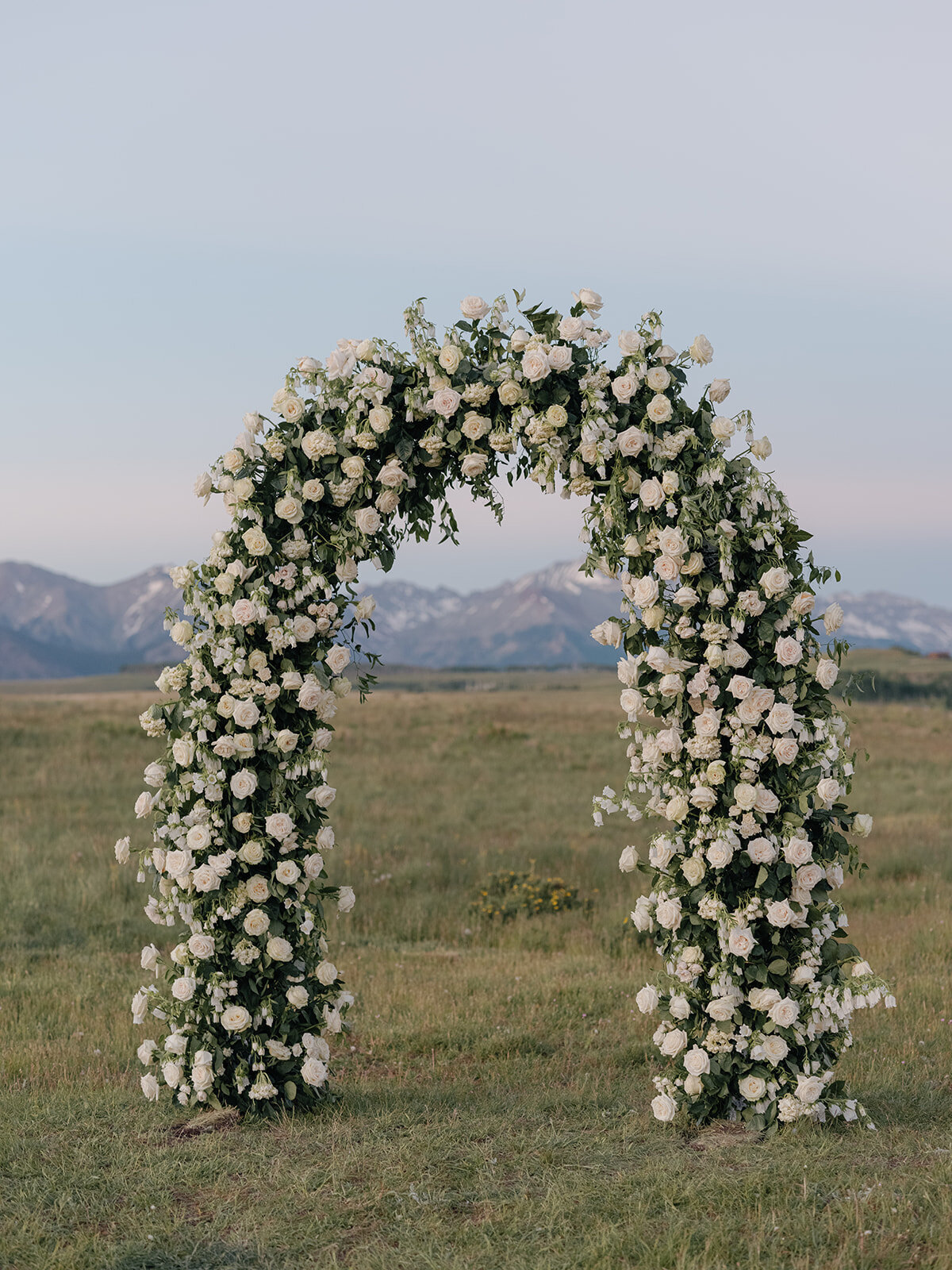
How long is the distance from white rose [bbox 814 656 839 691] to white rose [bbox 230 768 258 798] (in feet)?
11.8

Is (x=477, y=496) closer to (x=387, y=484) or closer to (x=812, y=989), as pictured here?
(x=387, y=484)

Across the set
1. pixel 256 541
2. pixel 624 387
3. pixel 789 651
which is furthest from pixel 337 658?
pixel 789 651

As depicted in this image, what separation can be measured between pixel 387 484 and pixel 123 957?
7.13 m

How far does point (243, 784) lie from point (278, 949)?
3.51 feet

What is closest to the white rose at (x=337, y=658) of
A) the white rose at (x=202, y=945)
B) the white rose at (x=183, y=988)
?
the white rose at (x=202, y=945)

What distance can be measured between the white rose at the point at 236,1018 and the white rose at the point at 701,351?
5041mm

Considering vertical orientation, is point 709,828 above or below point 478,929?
above

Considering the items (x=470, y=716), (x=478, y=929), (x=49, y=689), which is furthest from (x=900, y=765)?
(x=49, y=689)

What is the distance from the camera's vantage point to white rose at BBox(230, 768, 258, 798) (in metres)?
6.79

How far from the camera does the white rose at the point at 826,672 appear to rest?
20.7ft

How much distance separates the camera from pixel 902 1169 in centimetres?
561

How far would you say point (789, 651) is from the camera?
20.8 ft

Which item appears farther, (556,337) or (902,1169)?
(556,337)

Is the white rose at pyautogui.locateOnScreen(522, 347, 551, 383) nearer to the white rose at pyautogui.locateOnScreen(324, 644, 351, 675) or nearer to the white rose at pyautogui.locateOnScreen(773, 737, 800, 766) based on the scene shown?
the white rose at pyautogui.locateOnScreen(324, 644, 351, 675)
